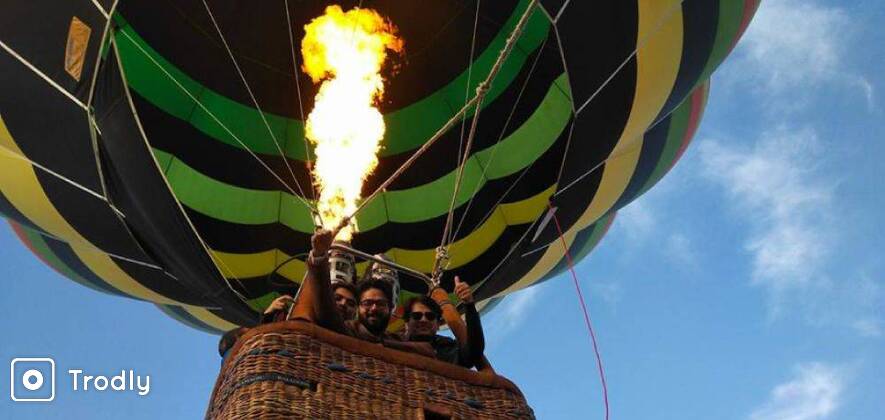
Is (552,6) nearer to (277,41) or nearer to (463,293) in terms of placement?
(277,41)

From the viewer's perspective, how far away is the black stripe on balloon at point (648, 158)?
19.5 feet

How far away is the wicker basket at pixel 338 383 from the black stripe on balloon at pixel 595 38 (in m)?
2.42

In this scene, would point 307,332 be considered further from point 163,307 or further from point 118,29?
point 163,307

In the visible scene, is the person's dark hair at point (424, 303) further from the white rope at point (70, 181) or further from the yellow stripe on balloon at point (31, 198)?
the yellow stripe on balloon at point (31, 198)

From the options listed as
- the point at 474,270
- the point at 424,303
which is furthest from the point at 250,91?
the point at 424,303

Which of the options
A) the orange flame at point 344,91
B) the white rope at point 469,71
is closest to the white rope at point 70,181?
the orange flame at point 344,91

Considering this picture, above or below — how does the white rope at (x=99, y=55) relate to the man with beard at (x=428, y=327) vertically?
above

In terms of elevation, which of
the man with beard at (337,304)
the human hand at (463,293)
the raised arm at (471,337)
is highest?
the man with beard at (337,304)

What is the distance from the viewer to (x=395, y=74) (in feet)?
19.2

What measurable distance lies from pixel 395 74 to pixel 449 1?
553 mm

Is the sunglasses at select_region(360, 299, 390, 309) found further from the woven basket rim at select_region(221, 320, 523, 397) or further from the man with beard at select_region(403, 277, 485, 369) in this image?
the woven basket rim at select_region(221, 320, 523, 397)

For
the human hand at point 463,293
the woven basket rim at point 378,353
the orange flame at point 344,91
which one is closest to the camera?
the woven basket rim at point 378,353

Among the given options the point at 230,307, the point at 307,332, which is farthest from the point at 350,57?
the point at 307,332

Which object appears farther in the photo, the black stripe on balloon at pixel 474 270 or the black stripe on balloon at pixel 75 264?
the black stripe on balloon at pixel 75 264
